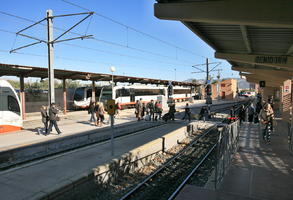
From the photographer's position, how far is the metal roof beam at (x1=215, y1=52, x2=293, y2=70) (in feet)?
35.0

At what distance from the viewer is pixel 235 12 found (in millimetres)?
4973

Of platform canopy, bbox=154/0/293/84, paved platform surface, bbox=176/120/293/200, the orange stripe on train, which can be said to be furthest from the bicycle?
the orange stripe on train

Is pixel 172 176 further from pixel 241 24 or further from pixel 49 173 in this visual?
pixel 241 24

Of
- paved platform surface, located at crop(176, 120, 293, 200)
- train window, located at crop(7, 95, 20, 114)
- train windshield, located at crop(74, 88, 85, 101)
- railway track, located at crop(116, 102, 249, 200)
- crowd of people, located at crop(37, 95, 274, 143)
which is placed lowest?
railway track, located at crop(116, 102, 249, 200)

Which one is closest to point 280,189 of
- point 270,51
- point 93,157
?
point 93,157

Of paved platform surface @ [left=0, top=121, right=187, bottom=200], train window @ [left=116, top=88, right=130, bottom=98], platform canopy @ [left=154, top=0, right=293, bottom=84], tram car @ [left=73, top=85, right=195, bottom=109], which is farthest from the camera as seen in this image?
train window @ [left=116, top=88, right=130, bottom=98]

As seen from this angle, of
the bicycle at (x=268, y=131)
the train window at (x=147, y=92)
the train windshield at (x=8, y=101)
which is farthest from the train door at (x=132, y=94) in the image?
the bicycle at (x=268, y=131)

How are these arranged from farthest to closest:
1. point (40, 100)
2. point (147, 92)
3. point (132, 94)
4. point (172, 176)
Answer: point (147, 92) < point (132, 94) < point (40, 100) < point (172, 176)

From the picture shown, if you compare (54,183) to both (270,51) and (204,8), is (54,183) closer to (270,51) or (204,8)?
(204,8)

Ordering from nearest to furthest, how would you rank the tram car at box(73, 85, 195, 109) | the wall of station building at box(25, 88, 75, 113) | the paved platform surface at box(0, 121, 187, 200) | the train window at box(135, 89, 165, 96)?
the paved platform surface at box(0, 121, 187, 200), the tram car at box(73, 85, 195, 109), the wall of station building at box(25, 88, 75, 113), the train window at box(135, 89, 165, 96)

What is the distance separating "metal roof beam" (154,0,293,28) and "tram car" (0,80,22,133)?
33.4 feet

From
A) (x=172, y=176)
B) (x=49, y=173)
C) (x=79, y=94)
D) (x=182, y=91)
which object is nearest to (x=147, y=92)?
(x=79, y=94)

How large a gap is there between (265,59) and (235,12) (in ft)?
24.9

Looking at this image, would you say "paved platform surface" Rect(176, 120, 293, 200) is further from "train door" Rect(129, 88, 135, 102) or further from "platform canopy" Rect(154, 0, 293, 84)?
"train door" Rect(129, 88, 135, 102)
